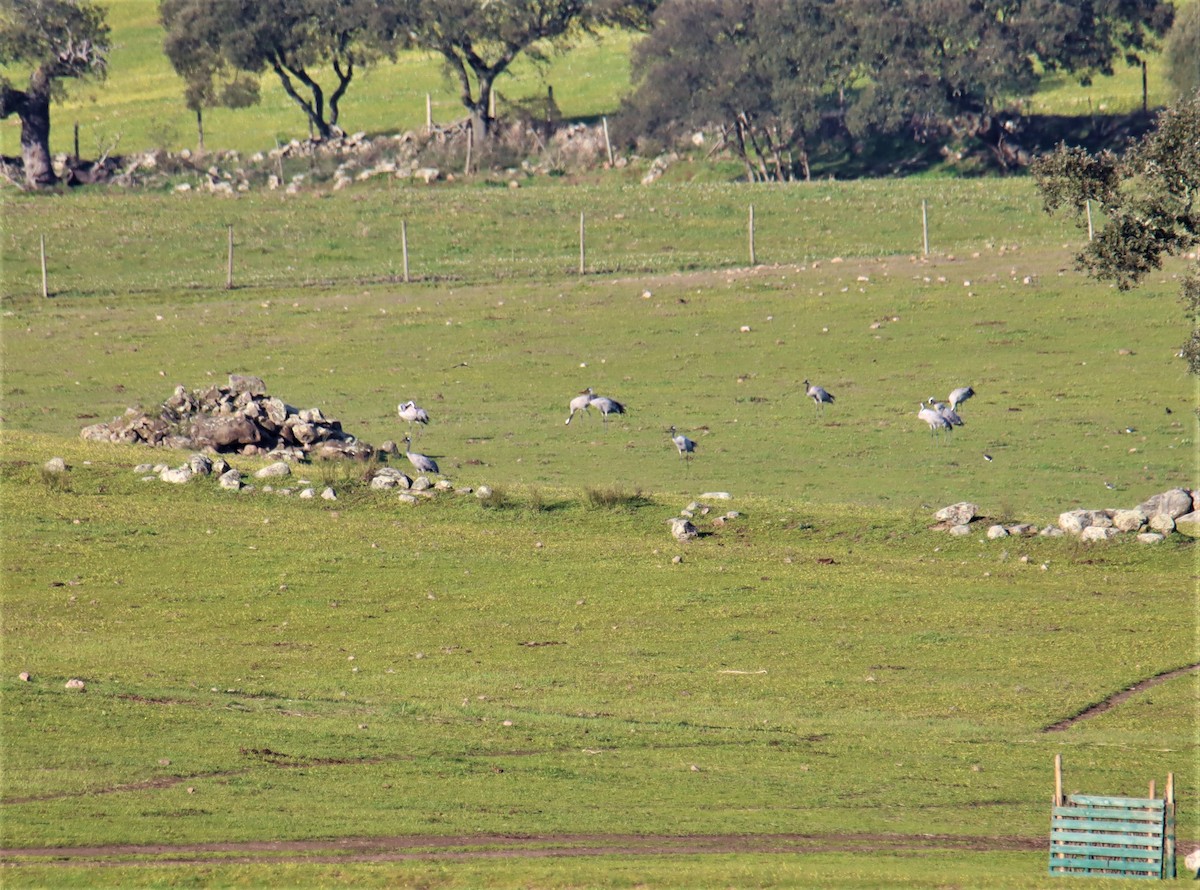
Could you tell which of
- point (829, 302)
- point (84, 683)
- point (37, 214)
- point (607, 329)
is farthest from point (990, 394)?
point (37, 214)

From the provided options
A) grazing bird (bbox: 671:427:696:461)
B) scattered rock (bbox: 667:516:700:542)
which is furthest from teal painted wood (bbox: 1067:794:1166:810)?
grazing bird (bbox: 671:427:696:461)

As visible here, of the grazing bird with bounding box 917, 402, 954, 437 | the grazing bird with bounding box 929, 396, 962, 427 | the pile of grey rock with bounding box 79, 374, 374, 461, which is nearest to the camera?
the pile of grey rock with bounding box 79, 374, 374, 461

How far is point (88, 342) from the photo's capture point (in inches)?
1769

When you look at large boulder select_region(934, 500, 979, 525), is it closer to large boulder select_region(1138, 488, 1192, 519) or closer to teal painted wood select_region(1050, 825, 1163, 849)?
large boulder select_region(1138, 488, 1192, 519)

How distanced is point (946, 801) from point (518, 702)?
5279mm

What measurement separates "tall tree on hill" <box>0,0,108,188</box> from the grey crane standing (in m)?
→ 55.4

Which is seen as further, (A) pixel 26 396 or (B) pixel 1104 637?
(A) pixel 26 396

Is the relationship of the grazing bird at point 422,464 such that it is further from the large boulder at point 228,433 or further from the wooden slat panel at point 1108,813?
the wooden slat panel at point 1108,813

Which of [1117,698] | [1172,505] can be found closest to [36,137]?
[1172,505]

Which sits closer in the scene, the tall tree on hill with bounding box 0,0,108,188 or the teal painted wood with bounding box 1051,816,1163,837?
the teal painted wood with bounding box 1051,816,1163,837

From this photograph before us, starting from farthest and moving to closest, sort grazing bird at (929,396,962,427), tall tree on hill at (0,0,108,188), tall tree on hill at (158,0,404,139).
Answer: tall tree on hill at (158,0,404,139) < tall tree on hill at (0,0,108,188) < grazing bird at (929,396,962,427)

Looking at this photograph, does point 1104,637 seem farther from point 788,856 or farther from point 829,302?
point 829,302

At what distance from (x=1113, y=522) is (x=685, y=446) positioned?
959 centimetres

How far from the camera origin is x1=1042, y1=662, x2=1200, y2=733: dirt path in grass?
699 inches
